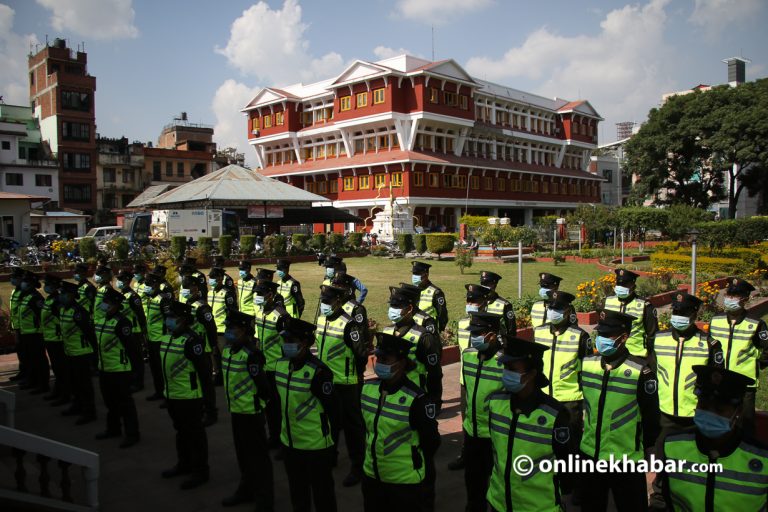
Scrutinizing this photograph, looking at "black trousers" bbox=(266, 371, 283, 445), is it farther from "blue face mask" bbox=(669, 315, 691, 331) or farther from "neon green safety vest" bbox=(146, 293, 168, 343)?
"blue face mask" bbox=(669, 315, 691, 331)

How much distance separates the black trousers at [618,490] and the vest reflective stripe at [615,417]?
16 cm

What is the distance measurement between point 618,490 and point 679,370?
1828mm

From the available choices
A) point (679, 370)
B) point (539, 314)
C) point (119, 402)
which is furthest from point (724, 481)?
point (119, 402)

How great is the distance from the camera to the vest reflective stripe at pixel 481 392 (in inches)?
205

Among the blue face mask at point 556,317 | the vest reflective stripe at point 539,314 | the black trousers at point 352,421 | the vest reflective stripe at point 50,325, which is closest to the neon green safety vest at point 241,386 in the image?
the black trousers at point 352,421

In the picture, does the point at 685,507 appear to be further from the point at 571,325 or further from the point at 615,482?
the point at 571,325

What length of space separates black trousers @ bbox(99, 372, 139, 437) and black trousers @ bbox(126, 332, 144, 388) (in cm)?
23

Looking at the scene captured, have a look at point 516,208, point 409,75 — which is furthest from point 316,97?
point 516,208

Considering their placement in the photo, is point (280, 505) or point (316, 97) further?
point (316, 97)

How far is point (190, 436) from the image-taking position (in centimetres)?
633

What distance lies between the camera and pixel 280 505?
5773mm

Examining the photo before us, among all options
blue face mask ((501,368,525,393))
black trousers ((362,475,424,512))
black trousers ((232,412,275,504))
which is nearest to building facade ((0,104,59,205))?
black trousers ((232,412,275,504))

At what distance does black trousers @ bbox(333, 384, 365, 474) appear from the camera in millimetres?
6402

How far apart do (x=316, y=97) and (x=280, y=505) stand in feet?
160
